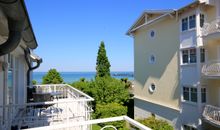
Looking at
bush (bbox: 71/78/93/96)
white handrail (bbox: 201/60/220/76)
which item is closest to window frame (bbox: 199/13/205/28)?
white handrail (bbox: 201/60/220/76)

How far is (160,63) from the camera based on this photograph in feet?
62.2

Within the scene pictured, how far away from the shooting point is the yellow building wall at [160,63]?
17156mm

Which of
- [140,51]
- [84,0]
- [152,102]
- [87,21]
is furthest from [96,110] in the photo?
[84,0]

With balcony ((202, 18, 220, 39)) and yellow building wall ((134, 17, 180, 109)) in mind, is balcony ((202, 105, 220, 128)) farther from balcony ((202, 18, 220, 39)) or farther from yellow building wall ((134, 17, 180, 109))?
balcony ((202, 18, 220, 39))

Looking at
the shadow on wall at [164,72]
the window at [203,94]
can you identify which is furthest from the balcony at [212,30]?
the window at [203,94]

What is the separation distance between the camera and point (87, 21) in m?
24.5

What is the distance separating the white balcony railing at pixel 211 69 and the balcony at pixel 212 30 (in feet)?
5.83

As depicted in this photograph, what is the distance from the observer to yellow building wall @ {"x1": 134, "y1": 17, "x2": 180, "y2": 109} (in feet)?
56.3

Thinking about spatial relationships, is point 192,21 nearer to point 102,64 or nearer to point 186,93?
point 186,93

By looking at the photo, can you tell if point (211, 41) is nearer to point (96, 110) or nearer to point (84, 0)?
point (84, 0)

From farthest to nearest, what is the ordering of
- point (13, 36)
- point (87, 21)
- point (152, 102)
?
1. point (87, 21)
2. point (152, 102)
3. point (13, 36)

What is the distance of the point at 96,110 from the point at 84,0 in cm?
1208

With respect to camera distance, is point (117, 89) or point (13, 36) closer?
point (13, 36)

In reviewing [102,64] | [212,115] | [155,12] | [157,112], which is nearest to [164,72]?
[157,112]
